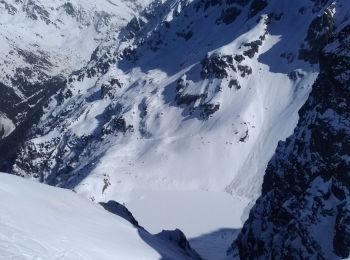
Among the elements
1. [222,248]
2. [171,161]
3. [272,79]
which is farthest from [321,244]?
[272,79]

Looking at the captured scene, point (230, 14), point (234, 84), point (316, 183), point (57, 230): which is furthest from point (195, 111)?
Result: point (57, 230)

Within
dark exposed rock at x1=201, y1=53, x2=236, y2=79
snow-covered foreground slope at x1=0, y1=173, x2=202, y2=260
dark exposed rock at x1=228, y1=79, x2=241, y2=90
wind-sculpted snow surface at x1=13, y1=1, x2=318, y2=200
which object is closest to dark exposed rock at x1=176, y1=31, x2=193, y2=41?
wind-sculpted snow surface at x1=13, y1=1, x2=318, y2=200

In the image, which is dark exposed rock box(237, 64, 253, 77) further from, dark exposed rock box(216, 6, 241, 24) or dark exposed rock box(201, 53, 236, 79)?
dark exposed rock box(216, 6, 241, 24)

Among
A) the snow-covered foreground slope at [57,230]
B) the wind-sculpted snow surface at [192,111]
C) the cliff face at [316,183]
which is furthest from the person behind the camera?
the wind-sculpted snow surface at [192,111]

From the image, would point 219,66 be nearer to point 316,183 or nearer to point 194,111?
point 194,111

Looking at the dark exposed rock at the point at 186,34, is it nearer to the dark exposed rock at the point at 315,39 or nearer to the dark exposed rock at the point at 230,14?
the dark exposed rock at the point at 230,14

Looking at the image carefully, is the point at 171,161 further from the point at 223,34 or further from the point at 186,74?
the point at 223,34

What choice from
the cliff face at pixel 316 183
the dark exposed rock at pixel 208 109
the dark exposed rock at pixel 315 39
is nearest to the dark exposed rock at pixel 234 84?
the dark exposed rock at pixel 208 109

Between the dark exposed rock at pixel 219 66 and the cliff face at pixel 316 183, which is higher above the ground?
the dark exposed rock at pixel 219 66
